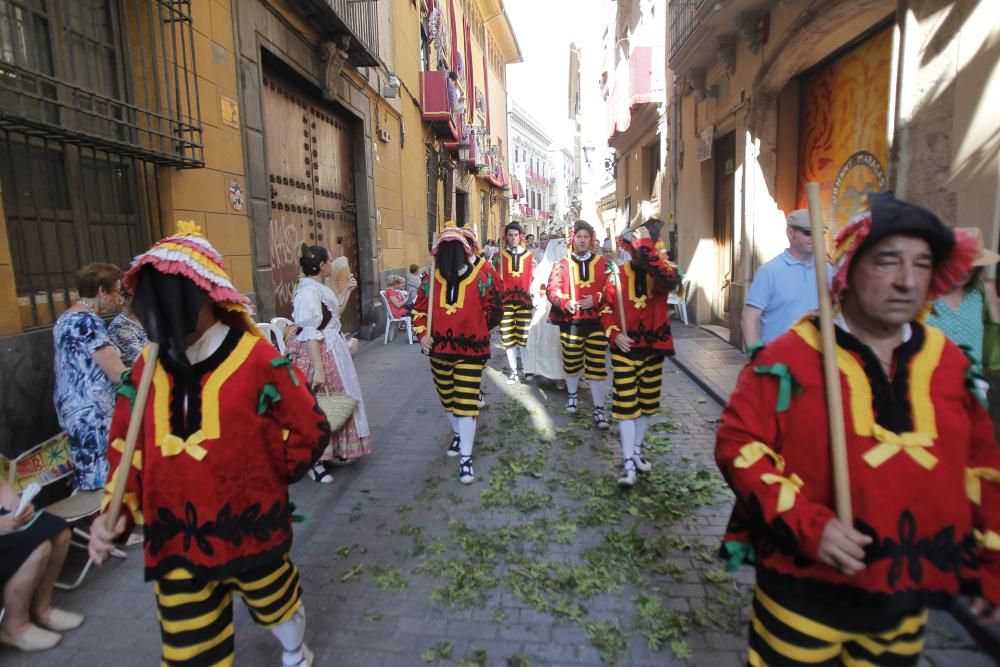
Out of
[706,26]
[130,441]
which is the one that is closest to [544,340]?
[706,26]

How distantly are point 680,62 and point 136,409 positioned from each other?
11.1m

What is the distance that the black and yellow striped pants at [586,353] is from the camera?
245 inches

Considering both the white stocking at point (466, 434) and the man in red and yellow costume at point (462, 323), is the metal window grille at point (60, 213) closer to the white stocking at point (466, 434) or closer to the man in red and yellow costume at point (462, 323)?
the man in red and yellow costume at point (462, 323)

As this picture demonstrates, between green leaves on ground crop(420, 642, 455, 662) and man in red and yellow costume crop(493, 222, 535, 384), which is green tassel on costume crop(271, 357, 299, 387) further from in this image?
man in red and yellow costume crop(493, 222, 535, 384)

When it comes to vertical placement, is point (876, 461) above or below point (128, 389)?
below

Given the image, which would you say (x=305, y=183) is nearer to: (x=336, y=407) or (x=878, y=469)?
(x=336, y=407)

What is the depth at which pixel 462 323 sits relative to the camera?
15.9ft

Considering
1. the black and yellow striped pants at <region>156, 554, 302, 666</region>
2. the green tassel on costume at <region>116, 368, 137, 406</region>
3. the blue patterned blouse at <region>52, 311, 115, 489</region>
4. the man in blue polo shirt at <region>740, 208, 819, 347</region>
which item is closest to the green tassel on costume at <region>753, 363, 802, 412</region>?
the black and yellow striped pants at <region>156, 554, 302, 666</region>

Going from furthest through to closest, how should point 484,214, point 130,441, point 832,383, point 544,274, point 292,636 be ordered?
point 484,214 < point 544,274 < point 292,636 < point 130,441 < point 832,383

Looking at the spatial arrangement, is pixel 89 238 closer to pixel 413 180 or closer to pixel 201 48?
pixel 201 48

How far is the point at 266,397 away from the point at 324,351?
9.57 ft

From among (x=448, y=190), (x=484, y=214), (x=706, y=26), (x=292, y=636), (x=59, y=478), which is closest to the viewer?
(x=292, y=636)

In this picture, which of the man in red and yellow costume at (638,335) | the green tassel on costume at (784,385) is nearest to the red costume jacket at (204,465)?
the green tassel on costume at (784,385)

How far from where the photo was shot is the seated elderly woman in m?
2.84
